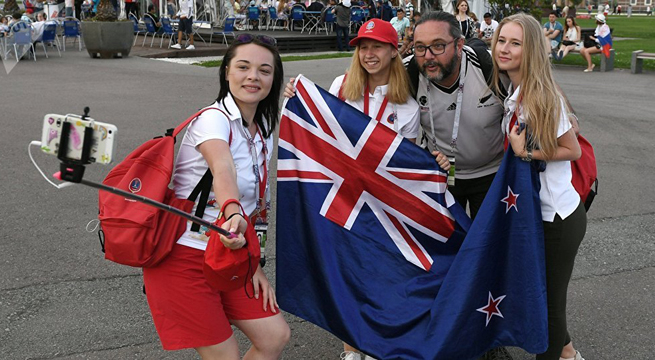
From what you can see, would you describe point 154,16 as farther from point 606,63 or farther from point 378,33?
point 378,33

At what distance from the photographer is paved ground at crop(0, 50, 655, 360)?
4.44m

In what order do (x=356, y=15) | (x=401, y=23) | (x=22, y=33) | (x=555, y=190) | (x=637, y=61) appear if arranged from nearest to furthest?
1. (x=555, y=190)
2. (x=637, y=61)
3. (x=22, y=33)
4. (x=401, y=23)
5. (x=356, y=15)

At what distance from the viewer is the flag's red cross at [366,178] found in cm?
386

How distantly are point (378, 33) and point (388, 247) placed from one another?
116 cm

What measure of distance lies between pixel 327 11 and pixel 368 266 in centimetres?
2492

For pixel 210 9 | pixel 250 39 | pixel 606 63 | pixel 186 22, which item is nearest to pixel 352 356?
pixel 250 39

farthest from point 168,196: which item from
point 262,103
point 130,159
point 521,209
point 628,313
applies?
point 628,313

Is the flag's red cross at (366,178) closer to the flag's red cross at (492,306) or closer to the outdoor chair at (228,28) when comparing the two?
the flag's red cross at (492,306)

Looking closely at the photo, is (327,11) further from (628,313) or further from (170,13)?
(628,313)

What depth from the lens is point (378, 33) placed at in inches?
157

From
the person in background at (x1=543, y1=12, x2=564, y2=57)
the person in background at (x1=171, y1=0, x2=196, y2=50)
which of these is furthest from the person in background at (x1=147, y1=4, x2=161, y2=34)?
the person in background at (x1=543, y1=12, x2=564, y2=57)

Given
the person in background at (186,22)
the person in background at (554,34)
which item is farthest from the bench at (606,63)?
the person in background at (186,22)

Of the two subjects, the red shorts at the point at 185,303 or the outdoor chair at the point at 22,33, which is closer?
the red shorts at the point at 185,303

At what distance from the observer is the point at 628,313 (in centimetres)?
495
